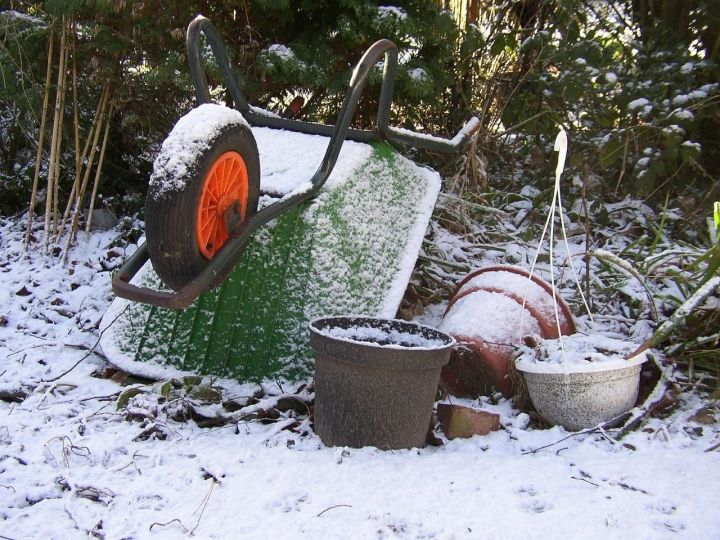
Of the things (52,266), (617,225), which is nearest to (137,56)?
(52,266)

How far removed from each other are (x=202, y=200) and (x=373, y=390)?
59 cm

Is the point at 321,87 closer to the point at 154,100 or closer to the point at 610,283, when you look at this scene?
the point at 154,100

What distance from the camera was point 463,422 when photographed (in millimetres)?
1678

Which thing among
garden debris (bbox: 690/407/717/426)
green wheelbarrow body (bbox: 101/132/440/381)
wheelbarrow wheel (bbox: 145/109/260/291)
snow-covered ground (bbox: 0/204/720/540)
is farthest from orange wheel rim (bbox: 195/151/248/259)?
garden debris (bbox: 690/407/717/426)

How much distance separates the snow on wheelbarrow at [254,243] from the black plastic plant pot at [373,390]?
0.30 metres

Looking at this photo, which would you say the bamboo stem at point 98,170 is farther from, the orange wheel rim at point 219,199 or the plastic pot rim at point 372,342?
the plastic pot rim at point 372,342

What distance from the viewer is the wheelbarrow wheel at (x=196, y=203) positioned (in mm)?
1473

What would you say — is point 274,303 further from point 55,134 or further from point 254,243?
point 55,134

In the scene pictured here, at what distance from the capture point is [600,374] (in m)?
Answer: 1.68

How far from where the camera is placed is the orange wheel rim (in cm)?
157

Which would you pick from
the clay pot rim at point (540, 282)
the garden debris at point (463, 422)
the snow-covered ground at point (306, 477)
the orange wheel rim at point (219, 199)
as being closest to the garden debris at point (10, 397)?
the snow-covered ground at point (306, 477)

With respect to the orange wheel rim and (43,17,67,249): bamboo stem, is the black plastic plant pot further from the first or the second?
(43,17,67,249): bamboo stem

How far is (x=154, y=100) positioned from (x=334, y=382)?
7.03 ft

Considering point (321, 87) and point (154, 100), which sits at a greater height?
point (321, 87)
